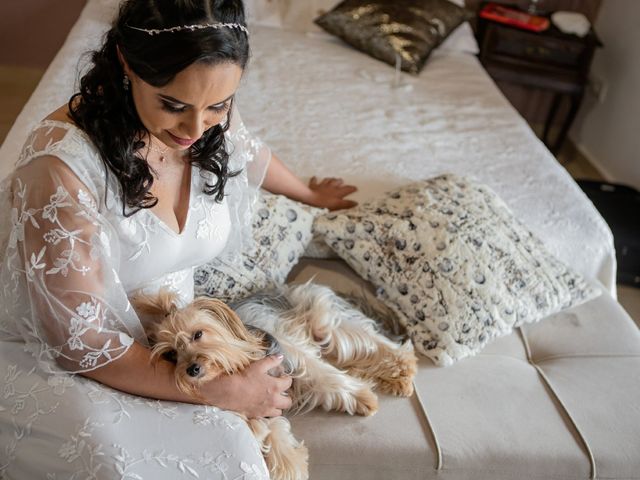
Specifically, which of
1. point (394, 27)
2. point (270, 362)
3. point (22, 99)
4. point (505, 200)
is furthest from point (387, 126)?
point (22, 99)

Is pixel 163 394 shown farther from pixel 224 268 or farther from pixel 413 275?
pixel 413 275

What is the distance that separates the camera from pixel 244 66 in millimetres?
1178

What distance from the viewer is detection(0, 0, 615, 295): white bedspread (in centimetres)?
200

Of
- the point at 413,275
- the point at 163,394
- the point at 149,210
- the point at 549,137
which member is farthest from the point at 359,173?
the point at 549,137

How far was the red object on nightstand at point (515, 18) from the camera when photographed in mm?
3330

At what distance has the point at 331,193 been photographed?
6.31ft

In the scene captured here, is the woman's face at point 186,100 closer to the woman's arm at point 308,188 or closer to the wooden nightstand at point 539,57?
the woman's arm at point 308,188

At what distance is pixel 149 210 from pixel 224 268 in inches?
13.9

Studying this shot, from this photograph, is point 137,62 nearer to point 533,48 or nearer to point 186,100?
point 186,100

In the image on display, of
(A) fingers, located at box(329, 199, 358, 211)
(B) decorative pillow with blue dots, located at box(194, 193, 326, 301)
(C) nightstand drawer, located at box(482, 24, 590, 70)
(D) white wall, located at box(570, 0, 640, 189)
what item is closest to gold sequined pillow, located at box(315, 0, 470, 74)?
(C) nightstand drawer, located at box(482, 24, 590, 70)

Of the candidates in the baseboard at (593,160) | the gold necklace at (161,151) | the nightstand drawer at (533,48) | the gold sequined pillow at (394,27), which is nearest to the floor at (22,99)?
the baseboard at (593,160)

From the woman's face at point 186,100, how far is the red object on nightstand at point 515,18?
101 inches

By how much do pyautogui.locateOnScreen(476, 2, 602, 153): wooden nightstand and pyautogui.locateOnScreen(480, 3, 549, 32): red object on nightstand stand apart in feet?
0.09

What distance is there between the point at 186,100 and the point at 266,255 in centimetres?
61
